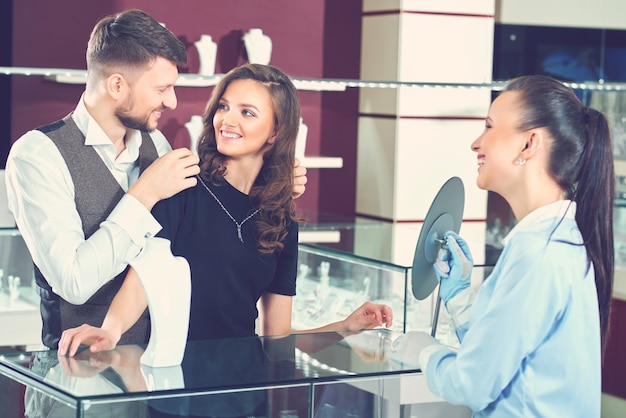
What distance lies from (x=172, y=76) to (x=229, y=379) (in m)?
0.89

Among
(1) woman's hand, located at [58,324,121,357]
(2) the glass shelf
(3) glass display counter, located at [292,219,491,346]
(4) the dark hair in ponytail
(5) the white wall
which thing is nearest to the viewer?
(4) the dark hair in ponytail

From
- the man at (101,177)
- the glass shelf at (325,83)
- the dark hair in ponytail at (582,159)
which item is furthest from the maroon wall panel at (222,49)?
the dark hair in ponytail at (582,159)

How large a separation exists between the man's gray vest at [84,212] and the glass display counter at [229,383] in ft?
1.01

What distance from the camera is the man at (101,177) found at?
2.23m

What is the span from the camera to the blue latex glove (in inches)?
87.3

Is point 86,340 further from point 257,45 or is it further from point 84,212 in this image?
point 257,45

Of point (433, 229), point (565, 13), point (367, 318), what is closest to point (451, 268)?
point (433, 229)

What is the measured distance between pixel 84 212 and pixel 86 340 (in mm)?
396

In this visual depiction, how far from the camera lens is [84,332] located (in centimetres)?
203

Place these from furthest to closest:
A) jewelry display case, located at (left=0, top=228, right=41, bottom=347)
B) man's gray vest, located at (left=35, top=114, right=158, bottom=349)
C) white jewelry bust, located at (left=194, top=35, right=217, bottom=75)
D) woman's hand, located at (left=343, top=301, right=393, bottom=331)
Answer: white jewelry bust, located at (left=194, top=35, right=217, bottom=75)
jewelry display case, located at (left=0, top=228, right=41, bottom=347)
woman's hand, located at (left=343, top=301, right=393, bottom=331)
man's gray vest, located at (left=35, top=114, right=158, bottom=349)

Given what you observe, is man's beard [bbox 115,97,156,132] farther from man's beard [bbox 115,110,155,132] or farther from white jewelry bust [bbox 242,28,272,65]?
white jewelry bust [bbox 242,28,272,65]

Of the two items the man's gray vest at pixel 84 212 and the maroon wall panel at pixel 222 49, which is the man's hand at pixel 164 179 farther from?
the maroon wall panel at pixel 222 49

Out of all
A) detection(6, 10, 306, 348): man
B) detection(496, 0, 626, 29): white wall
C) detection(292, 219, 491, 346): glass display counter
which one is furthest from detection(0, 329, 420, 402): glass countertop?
detection(496, 0, 626, 29): white wall

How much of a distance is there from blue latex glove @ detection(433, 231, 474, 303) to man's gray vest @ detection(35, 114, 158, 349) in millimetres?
660
